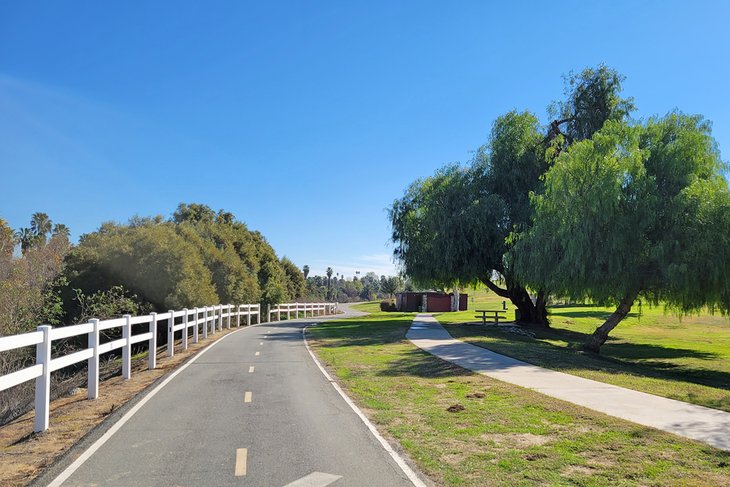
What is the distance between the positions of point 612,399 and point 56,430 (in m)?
9.15

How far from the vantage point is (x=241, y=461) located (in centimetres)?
618

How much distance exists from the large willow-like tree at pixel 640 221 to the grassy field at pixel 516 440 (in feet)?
36.8

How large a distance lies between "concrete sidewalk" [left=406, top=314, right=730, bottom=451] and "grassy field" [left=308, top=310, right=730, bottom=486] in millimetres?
461

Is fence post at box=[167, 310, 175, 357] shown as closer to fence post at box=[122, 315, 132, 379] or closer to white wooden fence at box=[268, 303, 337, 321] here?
fence post at box=[122, 315, 132, 379]

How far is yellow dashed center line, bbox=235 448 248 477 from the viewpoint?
19.0ft

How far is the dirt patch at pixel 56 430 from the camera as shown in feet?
20.1

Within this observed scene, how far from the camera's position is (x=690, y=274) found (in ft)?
63.9

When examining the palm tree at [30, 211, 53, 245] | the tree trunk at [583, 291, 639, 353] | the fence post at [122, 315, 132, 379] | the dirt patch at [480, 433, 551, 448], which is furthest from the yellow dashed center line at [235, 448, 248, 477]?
the palm tree at [30, 211, 53, 245]

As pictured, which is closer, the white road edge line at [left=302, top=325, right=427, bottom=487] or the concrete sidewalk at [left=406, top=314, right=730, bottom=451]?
the white road edge line at [left=302, top=325, right=427, bottom=487]

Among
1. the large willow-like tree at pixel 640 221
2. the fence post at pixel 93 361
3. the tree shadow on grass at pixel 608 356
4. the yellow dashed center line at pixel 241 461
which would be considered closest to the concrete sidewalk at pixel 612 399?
the tree shadow on grass at pixel 608 356

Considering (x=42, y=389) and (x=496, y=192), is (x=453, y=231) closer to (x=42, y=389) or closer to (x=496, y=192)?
(x=496, y=192)

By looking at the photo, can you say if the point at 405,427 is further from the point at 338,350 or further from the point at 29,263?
the point at 29,263

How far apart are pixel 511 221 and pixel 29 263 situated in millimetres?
24752

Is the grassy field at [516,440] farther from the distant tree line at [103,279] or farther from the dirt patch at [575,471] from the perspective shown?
the distant tree line at [103,279]
